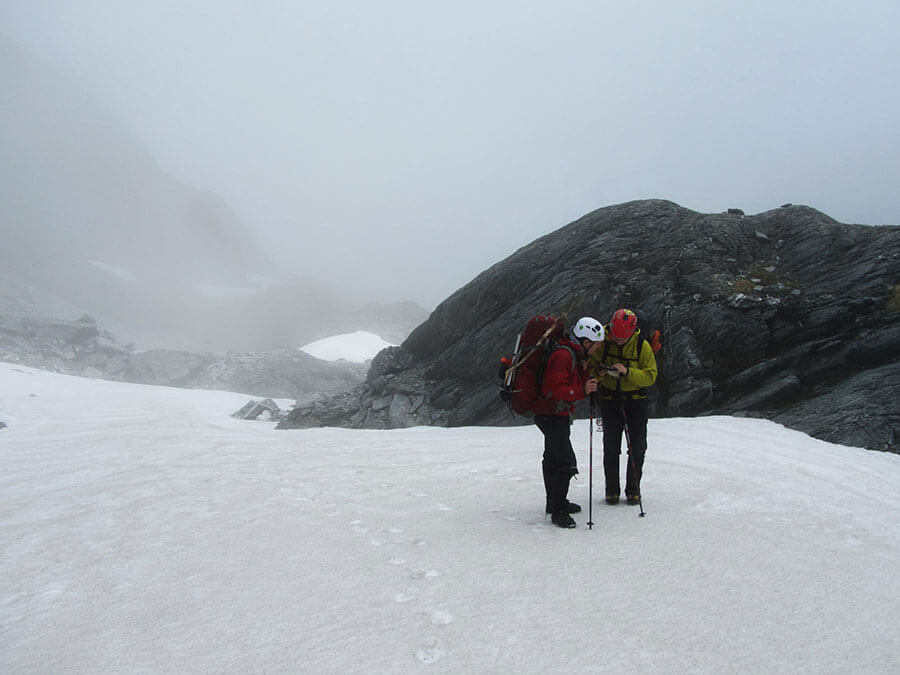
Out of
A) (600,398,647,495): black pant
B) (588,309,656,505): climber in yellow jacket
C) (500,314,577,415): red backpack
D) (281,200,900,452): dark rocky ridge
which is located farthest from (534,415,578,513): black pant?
(281,200,900,452): dark rocky ridge

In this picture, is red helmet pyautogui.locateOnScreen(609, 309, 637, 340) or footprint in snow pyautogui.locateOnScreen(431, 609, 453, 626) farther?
red helmet pyautogui.locateOnScreen(609, 309, 637, 340)

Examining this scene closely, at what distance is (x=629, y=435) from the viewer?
6.14m

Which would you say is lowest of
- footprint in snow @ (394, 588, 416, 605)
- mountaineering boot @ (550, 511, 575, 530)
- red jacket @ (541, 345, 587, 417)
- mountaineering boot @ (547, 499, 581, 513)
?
footprint in snow @ (394, 588, 416, 605)

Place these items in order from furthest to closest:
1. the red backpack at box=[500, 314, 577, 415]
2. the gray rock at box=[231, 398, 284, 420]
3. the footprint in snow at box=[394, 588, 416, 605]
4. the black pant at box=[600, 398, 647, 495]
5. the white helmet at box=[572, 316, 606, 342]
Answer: the gray rock at box=[231, 398, 284, 420]
the black pant at box=[600, 398, 647, 495]
the white helmet at box=[572, 316, 606, 342]
the red backpack at box=[500, 314, 577, 415]
the footprint in snow at box=[394, 588, 416, 605]

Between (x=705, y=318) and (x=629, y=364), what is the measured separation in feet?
40.7

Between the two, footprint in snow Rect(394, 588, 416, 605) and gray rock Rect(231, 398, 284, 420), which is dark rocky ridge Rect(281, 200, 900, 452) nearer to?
gray rock Rect(231, 398, 284, 420)

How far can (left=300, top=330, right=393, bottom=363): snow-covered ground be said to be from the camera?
401 feet

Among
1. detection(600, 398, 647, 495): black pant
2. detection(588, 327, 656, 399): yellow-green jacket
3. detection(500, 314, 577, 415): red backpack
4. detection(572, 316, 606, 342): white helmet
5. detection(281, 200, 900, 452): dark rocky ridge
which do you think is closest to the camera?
detection(500, 314, 577, 415): red backpack

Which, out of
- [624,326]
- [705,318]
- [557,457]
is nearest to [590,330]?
[624,326]

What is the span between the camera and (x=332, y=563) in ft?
14.7

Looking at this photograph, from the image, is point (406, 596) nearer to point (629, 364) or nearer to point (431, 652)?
point (431, 652)

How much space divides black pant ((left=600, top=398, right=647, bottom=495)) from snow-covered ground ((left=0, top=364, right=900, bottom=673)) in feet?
1.22

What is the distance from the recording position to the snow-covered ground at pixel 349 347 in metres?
122

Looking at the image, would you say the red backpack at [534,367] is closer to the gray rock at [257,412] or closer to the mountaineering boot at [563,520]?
the mountaineering boot at [563,520]
